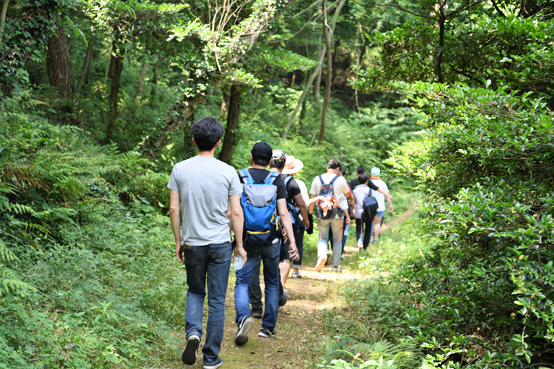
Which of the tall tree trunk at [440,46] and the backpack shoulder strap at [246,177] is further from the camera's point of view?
the tall tree trunk at [440,46]

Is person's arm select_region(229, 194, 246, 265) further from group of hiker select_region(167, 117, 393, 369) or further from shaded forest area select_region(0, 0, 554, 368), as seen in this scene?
shaded forest area select_region(0, 0, 554, 368)

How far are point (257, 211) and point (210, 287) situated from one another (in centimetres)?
97

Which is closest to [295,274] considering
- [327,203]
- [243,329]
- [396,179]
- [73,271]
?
[327,203]

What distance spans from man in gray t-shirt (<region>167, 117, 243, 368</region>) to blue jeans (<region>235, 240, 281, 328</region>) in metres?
0.63

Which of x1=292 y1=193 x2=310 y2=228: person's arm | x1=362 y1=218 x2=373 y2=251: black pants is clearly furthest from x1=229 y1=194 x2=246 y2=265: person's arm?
x1=362 y1=218 x2=373 y2=251: black pants

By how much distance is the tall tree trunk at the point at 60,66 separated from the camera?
481 inches

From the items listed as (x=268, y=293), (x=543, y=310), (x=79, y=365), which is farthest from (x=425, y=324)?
(x=79, y=365)

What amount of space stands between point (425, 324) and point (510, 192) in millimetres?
1379

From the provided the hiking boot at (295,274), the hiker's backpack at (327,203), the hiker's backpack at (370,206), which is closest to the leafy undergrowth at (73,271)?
the hiking boot at (295,274)

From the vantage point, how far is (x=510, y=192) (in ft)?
12.4

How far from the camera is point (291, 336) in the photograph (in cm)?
520

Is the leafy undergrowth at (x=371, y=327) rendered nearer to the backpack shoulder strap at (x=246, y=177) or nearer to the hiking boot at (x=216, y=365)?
the hiking boot at (x=216, y=365)

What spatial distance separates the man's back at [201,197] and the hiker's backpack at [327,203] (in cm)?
407

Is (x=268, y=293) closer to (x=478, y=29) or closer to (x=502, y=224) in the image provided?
(x=502, y=224)
